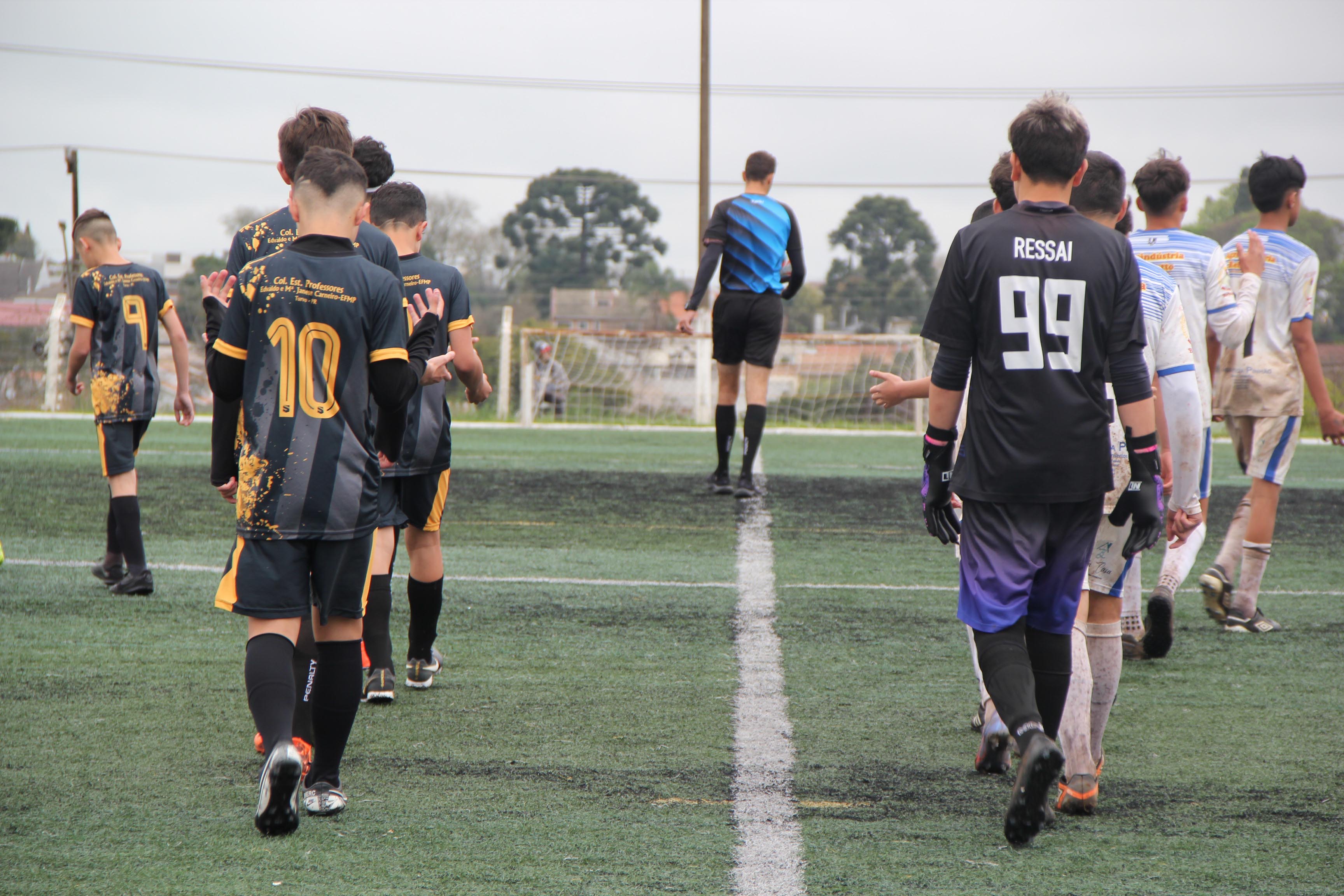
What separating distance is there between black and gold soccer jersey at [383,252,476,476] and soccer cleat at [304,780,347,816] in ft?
3.76

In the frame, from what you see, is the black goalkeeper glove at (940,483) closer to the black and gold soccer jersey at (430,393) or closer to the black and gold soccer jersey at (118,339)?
the black and gold soccer jersey at (430,393)

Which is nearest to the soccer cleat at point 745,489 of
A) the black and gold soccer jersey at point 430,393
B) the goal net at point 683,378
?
the black and gold soccer jersey at point 430,393

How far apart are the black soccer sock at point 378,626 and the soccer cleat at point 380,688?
0.02 metres

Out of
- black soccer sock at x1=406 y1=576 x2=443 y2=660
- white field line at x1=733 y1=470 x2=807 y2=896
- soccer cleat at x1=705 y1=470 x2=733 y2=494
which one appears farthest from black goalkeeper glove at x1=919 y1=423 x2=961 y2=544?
soccer cleat at x1=705 y1=470 x2=733 y2=494

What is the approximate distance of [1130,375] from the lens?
276cm

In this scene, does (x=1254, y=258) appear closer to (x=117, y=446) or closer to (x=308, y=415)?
(x=308, y=415)

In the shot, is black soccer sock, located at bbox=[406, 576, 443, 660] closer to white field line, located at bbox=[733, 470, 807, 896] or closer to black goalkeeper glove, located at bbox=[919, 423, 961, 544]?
white field line, located at bbox=[733, 470, 807, 896]

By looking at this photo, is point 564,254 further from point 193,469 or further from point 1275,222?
point 1275,222

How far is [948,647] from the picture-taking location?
4668 millimetres

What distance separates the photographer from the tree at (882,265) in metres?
29.5

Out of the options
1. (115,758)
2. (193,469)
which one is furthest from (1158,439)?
(193,469)

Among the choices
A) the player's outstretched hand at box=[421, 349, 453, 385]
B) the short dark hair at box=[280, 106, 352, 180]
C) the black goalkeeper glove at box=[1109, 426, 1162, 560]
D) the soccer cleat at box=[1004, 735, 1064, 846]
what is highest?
the short dark hair at box=[280, 106, 352, 180]

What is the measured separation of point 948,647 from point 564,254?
104 feet

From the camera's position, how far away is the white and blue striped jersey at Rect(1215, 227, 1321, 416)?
5.06 metres
